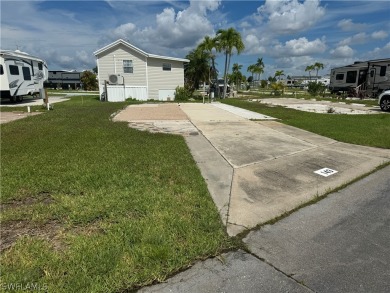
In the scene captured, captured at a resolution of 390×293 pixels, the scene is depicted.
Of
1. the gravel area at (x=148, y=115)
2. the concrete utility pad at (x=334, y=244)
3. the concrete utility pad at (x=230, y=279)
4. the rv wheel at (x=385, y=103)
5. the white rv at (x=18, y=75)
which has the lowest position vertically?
the concrete utility pad at (x=230, y=279)

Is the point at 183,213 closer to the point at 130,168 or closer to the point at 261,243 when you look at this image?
the point at 261,243

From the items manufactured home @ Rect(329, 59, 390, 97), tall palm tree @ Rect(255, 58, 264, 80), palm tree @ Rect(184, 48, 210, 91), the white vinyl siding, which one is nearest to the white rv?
the white vinyl siding

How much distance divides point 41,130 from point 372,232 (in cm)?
888

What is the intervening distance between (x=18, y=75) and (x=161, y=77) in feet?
40.1

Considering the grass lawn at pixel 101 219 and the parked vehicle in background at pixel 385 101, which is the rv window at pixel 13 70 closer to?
the grass lawn at pixel 101 219

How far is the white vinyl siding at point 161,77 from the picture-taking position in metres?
26.0

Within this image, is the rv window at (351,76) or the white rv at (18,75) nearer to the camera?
the white rv at (18,75)

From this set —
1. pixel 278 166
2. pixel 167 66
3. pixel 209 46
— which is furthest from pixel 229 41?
pixel 278 166

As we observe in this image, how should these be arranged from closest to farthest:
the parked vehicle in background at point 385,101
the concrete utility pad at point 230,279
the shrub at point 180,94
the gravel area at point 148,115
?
the concrete utility pad at point 230,279 < the gravel area at point 148,115 < the parked vehicle in background at point 385,101 < the shrub at point 180,94

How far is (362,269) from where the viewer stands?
2.43 m

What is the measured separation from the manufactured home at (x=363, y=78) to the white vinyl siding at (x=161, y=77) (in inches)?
782

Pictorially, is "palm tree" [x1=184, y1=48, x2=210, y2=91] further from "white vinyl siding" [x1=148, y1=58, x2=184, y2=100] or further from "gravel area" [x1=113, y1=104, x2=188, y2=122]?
"gravel area" [x1=113, y1=104, x2=188, y2=122]

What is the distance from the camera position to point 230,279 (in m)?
2.31

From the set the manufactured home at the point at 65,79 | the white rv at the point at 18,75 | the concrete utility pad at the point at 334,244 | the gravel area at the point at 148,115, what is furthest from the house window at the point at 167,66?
the manufactured home at the point at 65,79
